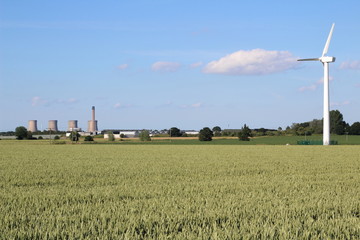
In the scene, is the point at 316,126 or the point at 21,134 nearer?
the point at 21,134

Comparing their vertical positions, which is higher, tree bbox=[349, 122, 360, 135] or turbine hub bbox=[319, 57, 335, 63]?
turbine hub bbox=[319, 57, 335, 63]

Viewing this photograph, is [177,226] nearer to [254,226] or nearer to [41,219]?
[254,226]

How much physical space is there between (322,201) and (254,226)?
4549 mm

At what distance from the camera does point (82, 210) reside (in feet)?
34.3

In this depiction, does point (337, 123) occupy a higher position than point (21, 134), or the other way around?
point (337, 123)

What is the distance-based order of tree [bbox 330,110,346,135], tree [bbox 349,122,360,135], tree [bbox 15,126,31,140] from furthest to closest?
1. tree [bbox 330,110,346,135]
2. tree [bbox 349,122,360,135]
3. tree [bbox 15,126,31,140]

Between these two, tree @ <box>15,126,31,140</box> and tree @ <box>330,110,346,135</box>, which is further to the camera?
tree @ <box>330,110,346,135</box>

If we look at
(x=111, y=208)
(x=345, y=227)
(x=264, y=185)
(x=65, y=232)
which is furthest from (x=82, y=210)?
(x=264, y=185)

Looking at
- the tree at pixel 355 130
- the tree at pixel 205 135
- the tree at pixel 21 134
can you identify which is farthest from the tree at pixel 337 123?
the tree at pixel 21 134

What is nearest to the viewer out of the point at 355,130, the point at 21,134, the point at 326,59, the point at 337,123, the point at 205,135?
the point at 326,59

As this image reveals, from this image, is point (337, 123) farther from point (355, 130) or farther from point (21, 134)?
point (21, 134)

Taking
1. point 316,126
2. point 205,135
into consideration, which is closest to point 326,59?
point 205,135

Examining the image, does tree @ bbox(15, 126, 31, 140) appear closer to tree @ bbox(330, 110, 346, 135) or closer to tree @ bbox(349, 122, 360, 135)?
tree @ bbox(330, 110, 346, 135)

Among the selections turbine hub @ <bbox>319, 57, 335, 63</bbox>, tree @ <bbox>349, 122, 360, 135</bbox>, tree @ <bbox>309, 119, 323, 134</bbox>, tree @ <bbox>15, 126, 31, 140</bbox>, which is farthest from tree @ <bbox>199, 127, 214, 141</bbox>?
tree @ <bbox>15, 126, 31, 140</bbox>
